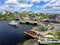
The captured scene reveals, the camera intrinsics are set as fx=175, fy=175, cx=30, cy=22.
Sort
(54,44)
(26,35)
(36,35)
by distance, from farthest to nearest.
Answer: (26,35), (36,35), (54,44)

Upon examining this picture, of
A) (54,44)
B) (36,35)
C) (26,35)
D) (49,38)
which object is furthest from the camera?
(26,35)

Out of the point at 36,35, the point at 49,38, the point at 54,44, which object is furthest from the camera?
the point at 36,35

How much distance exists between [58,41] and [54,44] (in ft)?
3.10

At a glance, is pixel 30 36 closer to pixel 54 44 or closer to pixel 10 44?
pixel 10 44

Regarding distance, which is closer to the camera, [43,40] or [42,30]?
[43,40]

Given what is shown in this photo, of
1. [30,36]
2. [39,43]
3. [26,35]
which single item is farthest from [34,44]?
[26,35]

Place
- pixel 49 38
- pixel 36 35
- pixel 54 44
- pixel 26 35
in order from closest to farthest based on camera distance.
Result: 1. pixel 54 44
2. pixel 49 38
3. pixel 36 35
4. pixel 26 35

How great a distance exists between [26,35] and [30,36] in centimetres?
204

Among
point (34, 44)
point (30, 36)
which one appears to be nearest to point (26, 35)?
point (30, 36)

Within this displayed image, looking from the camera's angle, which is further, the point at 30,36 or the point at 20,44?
the point at 30,36

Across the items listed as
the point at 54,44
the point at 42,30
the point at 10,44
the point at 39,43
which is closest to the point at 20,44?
the point at 10,44

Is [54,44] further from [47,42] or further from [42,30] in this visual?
[42,30]

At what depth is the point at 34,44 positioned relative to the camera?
2394 cm

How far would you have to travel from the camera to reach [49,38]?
25672mm
